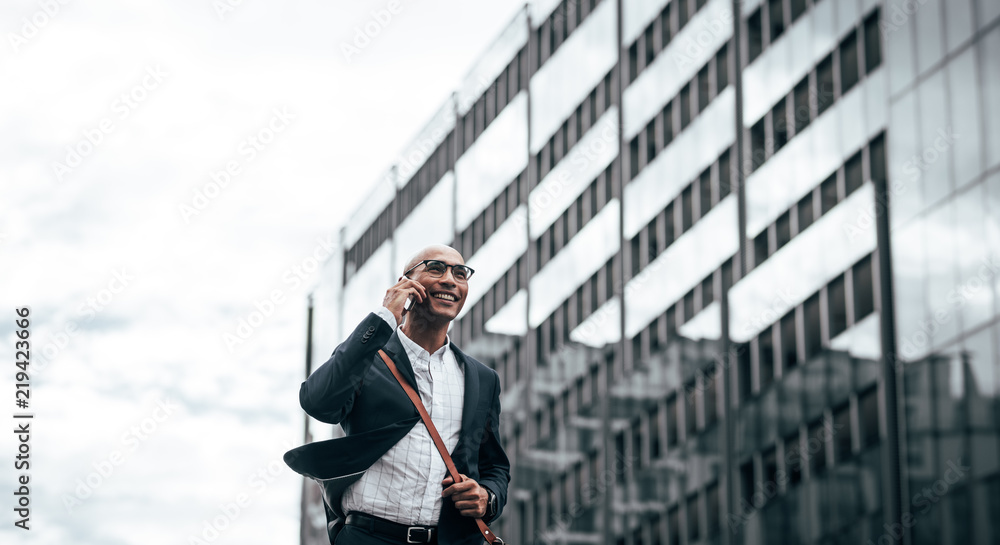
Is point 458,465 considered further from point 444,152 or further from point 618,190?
point 444,152

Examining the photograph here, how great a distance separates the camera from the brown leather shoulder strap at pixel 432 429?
4434 millimetres

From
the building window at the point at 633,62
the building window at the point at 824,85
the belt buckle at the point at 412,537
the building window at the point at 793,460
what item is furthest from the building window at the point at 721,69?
the belt buckle at the point at 412,537

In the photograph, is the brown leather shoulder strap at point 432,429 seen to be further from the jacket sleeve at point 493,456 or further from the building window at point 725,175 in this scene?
the building window at point 725,175

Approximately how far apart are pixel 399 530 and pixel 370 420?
0.44m

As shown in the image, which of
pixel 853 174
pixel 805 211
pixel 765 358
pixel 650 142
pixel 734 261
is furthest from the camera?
pixel 650 142

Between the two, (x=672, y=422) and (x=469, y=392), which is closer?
(x=469, y=392)

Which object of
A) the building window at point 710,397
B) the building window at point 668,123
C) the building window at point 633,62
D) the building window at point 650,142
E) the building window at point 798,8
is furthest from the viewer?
the building window at point 633,62

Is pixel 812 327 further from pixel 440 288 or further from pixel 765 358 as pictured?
pixel 440 288

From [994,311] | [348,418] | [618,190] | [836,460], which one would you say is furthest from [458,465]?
[618,190]

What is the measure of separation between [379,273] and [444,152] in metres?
5.82

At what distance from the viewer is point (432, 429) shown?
14.7 ft

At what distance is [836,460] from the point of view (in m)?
25.3

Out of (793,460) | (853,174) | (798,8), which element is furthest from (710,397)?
(798,8)

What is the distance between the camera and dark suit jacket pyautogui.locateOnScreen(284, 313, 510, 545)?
4.27 meters
